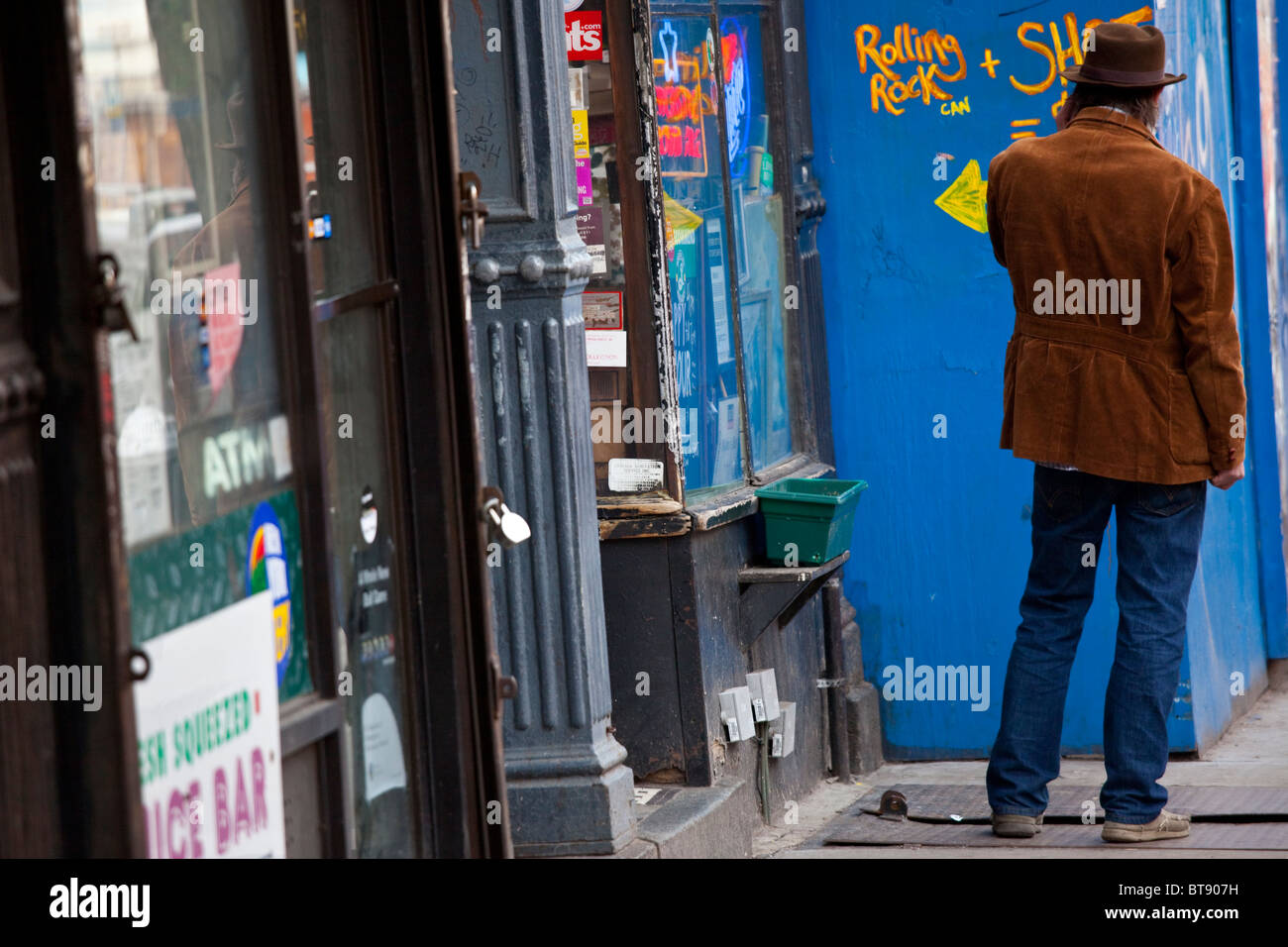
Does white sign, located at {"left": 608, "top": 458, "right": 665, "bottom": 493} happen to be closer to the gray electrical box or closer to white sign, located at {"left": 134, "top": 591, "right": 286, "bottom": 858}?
the gray electrical box

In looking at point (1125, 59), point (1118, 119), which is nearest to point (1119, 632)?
point (1118, 119)

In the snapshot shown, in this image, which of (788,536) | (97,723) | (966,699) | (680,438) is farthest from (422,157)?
(966,699)

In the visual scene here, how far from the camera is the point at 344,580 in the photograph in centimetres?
301

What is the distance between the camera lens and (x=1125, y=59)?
461 cm

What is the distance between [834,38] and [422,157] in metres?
3.09

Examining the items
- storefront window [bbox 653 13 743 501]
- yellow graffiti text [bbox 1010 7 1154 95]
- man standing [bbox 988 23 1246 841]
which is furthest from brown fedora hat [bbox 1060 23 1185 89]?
storefront window [bbox 653 13 743 501]

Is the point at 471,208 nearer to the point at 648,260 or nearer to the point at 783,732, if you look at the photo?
the point at 648,260

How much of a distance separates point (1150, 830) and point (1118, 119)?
1.86m

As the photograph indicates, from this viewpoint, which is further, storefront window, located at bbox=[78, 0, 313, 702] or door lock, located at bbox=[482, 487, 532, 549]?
door lock, located at bbox=[482, 487, 532, 549]

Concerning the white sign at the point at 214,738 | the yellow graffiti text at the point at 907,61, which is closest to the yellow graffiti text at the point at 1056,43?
the yellow graffiti text at the point at 907,61

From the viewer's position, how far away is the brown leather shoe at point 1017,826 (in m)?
4.79

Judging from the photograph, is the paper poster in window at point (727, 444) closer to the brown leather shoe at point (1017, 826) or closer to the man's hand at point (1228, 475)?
the brown leather shoe at point (1017, 826)

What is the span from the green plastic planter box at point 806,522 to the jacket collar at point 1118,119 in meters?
1.36

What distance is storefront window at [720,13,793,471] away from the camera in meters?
5.55
